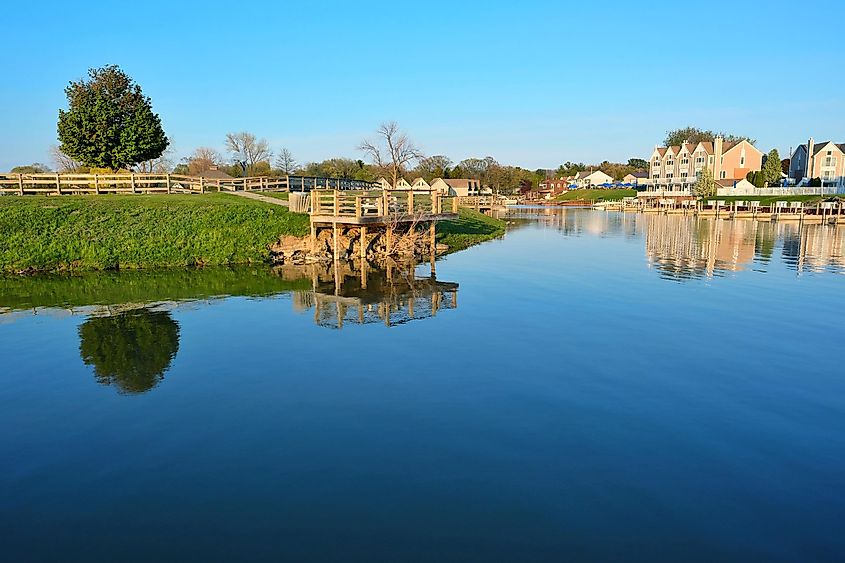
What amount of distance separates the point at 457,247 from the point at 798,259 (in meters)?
20.5

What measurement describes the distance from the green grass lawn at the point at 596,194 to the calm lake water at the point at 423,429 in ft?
419

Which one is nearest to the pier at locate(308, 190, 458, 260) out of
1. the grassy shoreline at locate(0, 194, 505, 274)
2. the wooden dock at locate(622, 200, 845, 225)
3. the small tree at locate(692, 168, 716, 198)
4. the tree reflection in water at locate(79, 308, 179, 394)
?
the grassy shoreline at locate(0, 194, 505, 274)

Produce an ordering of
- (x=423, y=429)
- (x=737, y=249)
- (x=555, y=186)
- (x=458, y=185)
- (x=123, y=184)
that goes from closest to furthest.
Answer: (x=423, y=429) → (x=123, y=184) → (x=737, y=249) → (x=458, y=185) → (x=555, y=186)

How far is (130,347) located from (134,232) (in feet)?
56.7

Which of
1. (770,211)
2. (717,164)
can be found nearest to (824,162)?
(717,164)

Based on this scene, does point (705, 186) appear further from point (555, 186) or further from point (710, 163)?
point (555, 186)

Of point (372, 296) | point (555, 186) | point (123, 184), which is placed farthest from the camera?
point (555, 186)

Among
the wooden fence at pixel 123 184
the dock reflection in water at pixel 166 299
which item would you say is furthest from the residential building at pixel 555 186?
the dock reflection in water at pixel 166 299

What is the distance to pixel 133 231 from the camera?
30766 mm

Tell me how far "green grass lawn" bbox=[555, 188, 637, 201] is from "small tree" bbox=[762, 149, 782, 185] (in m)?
35.0

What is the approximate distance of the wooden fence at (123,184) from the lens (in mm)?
36281

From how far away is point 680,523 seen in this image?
748 centimetres

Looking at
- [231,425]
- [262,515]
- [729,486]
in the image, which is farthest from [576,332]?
[262,515]

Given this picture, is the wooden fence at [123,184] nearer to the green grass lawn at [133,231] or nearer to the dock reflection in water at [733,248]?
the green grass lawn at [133,231]
